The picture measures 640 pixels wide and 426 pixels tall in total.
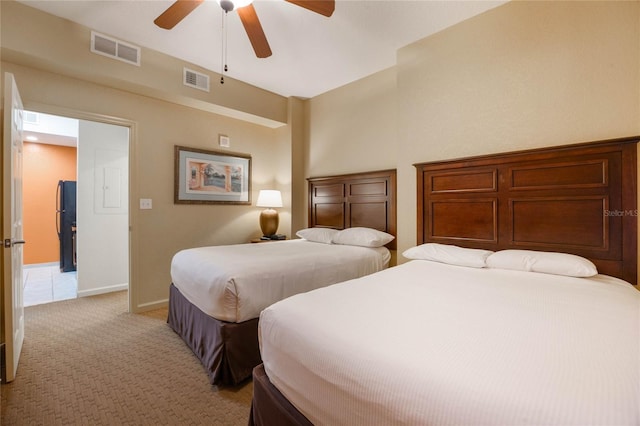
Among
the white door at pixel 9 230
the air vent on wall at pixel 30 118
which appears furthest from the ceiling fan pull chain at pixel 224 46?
the air vent on wall at pixel 30 118

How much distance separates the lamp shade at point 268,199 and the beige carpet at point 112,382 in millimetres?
1941

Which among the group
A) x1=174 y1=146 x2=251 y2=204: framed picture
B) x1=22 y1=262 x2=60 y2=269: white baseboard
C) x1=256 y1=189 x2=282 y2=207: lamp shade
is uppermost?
x1=174 y1=146 x2=251 y2=204: framed picture

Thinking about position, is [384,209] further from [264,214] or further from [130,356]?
[130,356]

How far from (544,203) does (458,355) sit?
187 centimetres

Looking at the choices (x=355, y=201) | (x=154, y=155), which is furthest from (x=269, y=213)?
(x=154, y=155)

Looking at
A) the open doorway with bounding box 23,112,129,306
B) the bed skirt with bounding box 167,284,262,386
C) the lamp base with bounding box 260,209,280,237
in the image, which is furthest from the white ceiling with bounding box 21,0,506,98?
the bed skirt with bounding box 167,284,262,386

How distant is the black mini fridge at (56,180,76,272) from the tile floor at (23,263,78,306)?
9.6 inches

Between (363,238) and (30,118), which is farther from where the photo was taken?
(30,118)

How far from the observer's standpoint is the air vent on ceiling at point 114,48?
262 centimetres

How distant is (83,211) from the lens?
12.3 ft

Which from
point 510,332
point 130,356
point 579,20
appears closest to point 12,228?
point 130,356

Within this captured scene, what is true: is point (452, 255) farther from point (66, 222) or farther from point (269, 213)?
point (66, 222)

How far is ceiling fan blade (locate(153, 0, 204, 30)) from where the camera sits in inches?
71.9

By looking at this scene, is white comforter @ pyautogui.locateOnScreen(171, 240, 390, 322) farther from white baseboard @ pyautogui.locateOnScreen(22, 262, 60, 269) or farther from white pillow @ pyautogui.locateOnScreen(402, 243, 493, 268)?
white baseboard @ pyautogui.locateOnScreen(22, 262, 60, 269)
